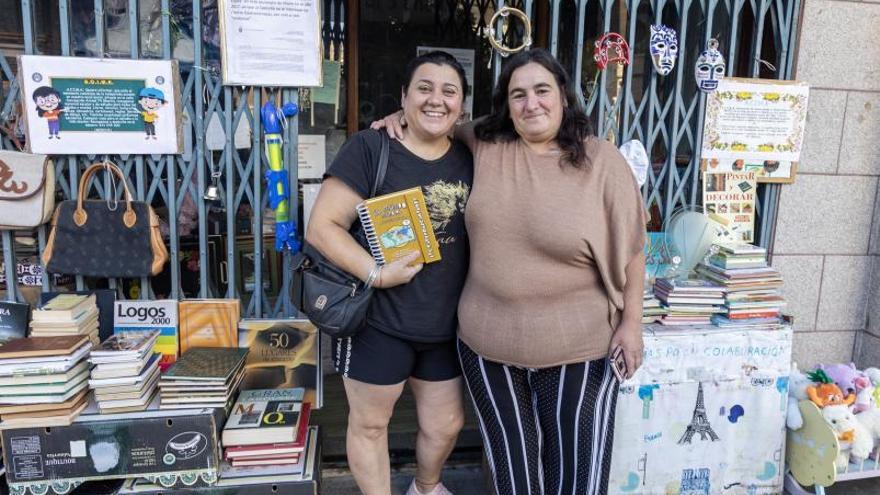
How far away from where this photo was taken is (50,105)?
7.80 ft

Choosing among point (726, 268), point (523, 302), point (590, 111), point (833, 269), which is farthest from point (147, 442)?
point (833, 269)

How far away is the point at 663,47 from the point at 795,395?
5.83 ft

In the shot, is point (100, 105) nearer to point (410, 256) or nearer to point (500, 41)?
point (410, 256)

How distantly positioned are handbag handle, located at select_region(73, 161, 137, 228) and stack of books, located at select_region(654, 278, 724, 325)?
2376 mm

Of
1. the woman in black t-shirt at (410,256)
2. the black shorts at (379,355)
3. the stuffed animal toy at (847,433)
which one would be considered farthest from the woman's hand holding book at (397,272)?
the stuffed animal toy at (847,433)

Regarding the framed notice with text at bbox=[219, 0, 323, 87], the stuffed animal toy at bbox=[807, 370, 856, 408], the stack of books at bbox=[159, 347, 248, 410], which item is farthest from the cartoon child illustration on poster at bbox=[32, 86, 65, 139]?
the stuffed animal toy at bbox=[807, 370, 856, 408]

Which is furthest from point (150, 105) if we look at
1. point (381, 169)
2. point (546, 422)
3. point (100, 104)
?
point (546, 422)

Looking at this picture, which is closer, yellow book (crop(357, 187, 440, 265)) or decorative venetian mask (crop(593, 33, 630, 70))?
yellow book (crop(357, 187, 440, 265))

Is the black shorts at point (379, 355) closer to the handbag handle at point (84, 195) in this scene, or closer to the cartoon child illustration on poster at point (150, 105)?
the handbag handle at point (84, 195)

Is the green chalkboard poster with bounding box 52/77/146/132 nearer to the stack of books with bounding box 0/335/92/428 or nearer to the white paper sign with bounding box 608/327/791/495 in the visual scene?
the stack of books with bounding box 0/335/92/428

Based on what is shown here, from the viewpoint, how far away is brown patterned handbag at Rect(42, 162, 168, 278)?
244 cm

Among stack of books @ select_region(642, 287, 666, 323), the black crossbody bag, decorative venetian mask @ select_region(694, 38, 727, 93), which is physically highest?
decorative venetian mask @ select_region(694, 38, 727, 93)

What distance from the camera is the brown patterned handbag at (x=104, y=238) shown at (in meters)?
2.44

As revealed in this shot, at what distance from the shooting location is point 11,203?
2.40 metres
